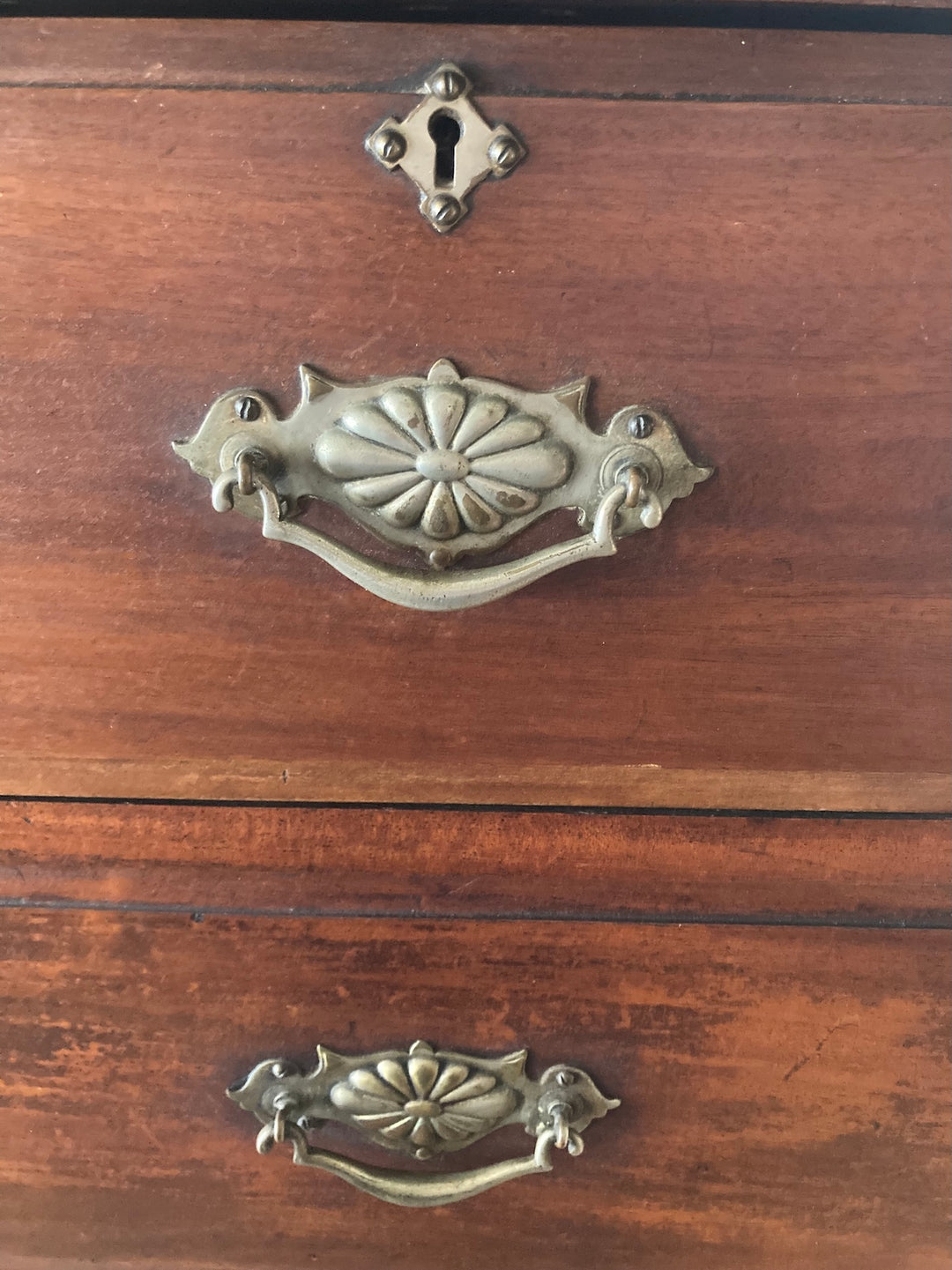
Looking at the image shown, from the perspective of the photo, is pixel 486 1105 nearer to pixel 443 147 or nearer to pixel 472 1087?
pixel 472 1087

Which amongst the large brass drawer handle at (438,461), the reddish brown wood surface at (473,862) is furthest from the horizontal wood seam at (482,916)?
the large brass drawer handle at (438,461)

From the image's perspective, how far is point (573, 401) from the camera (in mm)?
291

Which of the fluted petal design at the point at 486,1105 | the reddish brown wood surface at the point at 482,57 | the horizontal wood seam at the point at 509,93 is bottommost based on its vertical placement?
the fluted petal design at the point at 486,1105

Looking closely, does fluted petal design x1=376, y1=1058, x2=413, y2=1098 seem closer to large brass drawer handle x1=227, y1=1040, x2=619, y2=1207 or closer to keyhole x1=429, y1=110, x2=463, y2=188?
large brass drawer handle x1=227, y1=1040, x2=619, y2=1207

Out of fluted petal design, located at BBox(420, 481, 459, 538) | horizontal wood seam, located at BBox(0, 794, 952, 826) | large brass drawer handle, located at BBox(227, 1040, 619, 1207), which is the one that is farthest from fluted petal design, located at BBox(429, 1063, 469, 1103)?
fluted petal design, located at BBox(420, 481, 459, 538)

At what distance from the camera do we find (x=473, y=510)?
29 cm

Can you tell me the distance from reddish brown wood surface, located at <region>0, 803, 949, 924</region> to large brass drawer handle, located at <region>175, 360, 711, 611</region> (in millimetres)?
107

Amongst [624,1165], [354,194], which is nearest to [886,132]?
[354,194]

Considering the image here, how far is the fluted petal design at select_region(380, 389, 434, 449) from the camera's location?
29cm

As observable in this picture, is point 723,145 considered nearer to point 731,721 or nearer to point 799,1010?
point 731,721

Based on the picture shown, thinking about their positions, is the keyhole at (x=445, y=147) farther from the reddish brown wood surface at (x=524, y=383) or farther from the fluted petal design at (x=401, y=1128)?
the fluted petal design at (x=401, y=1128)

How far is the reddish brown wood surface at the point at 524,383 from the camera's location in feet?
0.92

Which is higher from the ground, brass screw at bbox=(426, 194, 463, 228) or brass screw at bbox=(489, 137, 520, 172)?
brass screw at bbox=(489, 137, 520, 172)

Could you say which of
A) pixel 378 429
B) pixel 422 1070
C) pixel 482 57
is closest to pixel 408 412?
pixel 378 429
